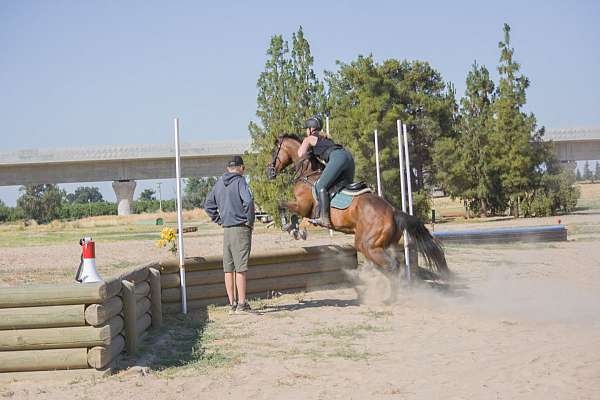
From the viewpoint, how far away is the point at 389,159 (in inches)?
1324

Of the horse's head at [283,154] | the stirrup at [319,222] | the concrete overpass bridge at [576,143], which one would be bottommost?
the stirrup at [319,222]

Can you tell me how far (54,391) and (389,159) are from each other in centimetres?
2875

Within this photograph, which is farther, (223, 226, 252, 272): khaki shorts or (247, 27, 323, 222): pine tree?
(247, 27, 323, 222): pine tree

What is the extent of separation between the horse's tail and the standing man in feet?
6.96

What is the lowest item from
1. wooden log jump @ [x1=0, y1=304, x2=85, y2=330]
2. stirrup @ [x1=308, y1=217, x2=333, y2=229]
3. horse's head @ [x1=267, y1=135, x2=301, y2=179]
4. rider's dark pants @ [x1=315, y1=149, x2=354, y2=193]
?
wooden log jump @ [x1=0, y1=304, x2=85, y2=330]

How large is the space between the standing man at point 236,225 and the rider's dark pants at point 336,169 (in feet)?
4.22

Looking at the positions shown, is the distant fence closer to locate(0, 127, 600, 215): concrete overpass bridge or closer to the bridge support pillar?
locate(0, 127, 600, 215): concrete overpass bridge

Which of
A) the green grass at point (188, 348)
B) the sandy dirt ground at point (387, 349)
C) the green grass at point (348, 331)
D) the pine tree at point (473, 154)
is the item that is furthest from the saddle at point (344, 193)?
the pine tree at point (473, 154)

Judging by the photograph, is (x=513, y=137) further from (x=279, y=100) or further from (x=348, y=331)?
(x=348, y=331)

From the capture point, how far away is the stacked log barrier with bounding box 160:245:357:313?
372 inches

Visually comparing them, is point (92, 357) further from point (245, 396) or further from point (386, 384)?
point (386, 384)

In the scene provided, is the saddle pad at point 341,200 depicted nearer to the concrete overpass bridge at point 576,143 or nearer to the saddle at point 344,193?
the saddle at point 344,193

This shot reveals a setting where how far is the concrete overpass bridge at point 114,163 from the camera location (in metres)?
48.6

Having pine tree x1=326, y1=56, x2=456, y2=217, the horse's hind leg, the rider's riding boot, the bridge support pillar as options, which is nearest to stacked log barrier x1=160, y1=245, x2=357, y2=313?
the rider's riding boot
